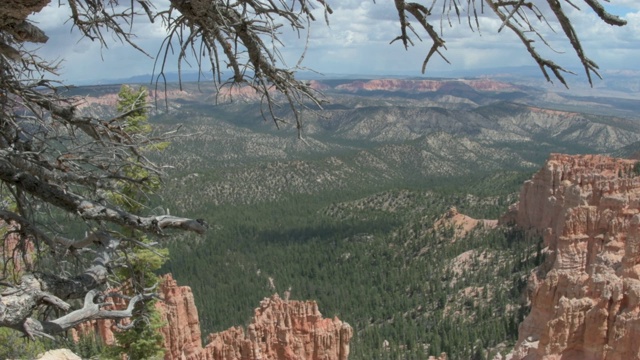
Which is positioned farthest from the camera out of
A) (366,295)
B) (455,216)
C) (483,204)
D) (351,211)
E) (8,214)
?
(351,211)

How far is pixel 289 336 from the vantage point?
77.5 feet

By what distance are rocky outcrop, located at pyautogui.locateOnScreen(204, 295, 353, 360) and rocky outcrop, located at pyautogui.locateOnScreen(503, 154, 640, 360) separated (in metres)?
7.65

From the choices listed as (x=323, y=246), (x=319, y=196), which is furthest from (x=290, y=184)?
(x=323, y=246)

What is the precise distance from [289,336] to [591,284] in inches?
485

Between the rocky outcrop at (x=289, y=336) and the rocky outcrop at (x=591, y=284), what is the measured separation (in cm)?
765

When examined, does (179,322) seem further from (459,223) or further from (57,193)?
(459,223)

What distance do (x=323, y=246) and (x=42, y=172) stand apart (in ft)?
236

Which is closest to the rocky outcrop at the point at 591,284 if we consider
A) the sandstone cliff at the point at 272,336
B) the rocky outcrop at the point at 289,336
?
the rocky outcrop at the point at 289,336

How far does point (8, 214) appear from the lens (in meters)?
4.71

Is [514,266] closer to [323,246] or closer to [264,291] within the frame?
[264,291]

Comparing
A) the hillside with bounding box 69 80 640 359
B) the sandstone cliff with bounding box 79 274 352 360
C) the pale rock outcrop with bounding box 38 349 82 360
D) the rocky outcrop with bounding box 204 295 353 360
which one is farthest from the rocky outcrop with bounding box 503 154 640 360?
the pale rock outcrop with bounding box 38 349 82 360

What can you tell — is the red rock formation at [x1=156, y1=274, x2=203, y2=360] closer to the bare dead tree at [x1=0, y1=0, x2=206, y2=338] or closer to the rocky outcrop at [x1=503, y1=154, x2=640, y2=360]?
the rocky outcrop at [x1=503, y1=154, x2=640, y2=360]

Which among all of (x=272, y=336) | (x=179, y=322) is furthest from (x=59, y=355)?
(x=179, y=322)

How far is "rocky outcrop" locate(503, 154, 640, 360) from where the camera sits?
60.6ft
